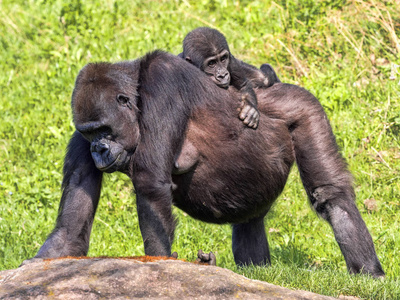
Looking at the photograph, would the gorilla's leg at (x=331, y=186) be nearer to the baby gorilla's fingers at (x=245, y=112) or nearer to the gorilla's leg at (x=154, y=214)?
the baby gorilla's fingers at (x=245, y=112)

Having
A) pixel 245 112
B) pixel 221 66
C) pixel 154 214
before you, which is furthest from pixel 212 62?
pixel 154 214

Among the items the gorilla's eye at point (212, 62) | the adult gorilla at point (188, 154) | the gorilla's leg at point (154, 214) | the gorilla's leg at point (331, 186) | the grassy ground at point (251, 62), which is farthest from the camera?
the grassy ground at point (251, 62)

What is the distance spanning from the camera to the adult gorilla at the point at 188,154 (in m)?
4.19

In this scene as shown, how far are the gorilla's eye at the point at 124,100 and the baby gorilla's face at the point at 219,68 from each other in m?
0.78

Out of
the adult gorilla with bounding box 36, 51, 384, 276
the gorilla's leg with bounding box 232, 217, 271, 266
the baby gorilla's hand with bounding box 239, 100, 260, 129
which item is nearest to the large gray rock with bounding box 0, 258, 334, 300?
the adult gorilla with bounding box 36, 51, 384, 276

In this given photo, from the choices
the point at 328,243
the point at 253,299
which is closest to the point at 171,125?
the point at 253,299

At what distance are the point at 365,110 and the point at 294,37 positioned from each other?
5.57 ft

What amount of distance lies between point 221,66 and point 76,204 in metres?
1.57

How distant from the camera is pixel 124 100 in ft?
14.3

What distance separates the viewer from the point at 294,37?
27.3 ft

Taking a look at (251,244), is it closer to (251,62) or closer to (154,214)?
(154,214)

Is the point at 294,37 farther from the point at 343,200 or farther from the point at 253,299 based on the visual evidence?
the point at 253,299

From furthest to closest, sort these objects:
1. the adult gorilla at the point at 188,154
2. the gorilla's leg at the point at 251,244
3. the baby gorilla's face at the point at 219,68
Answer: the gorilla's leg at the point at 251,244
the baby gorilla's face at the point at 219,68
the adult gorilla at the point at 188,154

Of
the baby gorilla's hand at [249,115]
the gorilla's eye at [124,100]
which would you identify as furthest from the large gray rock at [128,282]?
the baby gorilla's hand at [249,115]
